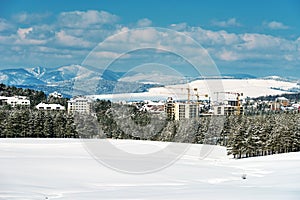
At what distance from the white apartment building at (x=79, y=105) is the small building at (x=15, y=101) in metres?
10.0

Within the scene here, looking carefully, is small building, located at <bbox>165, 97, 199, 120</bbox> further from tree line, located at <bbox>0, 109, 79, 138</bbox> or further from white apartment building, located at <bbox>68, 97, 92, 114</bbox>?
tree line, located at <bbox>0, 109, 79, 138</bbox>

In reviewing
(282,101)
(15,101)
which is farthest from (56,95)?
(282,101)

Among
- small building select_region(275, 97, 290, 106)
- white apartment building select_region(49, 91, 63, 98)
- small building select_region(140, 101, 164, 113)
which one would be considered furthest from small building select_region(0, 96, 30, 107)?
small building select_region(275, 97, 290, 106)

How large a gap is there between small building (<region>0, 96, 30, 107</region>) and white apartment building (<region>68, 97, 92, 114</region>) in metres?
10.0

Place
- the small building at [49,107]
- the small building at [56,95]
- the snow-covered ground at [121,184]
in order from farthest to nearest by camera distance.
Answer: the small building at [56,95], the small building at [49,107], the snow-covered ground at [121,184]

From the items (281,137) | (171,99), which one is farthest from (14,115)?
(281,137)

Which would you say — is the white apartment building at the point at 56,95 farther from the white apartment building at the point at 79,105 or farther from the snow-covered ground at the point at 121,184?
the snow-covered ground at the point at 121,184

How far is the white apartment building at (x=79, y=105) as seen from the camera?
39.1 meters

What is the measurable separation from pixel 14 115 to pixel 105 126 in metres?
12.3

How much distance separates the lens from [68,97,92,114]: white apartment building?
39088 mm

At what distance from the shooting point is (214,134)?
43.0m

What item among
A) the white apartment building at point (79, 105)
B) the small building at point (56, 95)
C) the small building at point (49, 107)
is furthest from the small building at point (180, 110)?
the small building at point (56, 95)

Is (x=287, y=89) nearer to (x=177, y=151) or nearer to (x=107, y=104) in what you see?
(x=107, y=104)

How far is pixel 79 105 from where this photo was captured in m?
41.3
